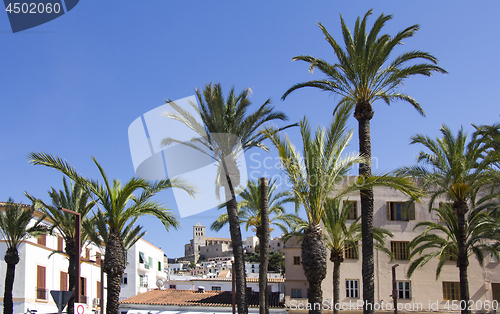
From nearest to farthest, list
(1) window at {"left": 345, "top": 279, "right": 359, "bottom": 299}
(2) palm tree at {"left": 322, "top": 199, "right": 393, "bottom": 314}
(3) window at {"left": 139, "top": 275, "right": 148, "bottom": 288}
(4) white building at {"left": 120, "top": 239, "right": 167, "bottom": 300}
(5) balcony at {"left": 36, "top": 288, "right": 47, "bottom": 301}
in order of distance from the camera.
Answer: (2) palm tree at {"left": 322, "top": 199, "right": 393, "bottom": 314} < (1) window at {"left": 345, "top": 279, "right": 359, "bottom": 299} < (5) balcony at {"left": 36, "top": 288, "right": 47, "bottom": 301} < (4) white building at {"left": 120, "top": 239, "right": 167, "bottom": 300} < (3) window at {"left": 139, "top": 275, "right": 148, "bottom": 288}

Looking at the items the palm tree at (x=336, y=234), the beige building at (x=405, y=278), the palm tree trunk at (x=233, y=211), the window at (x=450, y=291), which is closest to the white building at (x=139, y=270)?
the beige building at (x=405, y=278)

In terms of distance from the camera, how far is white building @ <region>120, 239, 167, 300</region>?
54.2 meters

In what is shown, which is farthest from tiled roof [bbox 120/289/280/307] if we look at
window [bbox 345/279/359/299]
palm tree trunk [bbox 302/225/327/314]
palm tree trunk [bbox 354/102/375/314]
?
palm tree trunk [bbox 302/225/327/314]

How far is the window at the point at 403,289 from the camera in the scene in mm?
34375

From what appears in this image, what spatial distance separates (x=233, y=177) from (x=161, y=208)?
3302mm

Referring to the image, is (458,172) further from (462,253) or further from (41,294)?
(41,294)

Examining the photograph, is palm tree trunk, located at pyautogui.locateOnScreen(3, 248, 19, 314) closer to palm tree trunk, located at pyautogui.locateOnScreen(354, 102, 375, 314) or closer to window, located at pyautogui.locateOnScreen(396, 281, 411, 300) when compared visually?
palm tree trunk, located at pyautogui.locateOnScreen(354, 102, 375, 314)

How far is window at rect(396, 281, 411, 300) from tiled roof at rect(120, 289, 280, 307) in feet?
27.4

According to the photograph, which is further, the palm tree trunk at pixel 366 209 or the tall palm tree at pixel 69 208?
the tall palm tree at pixel 69 208

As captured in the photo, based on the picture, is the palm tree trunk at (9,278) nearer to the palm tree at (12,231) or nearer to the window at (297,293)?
the palm tree at (12,231)

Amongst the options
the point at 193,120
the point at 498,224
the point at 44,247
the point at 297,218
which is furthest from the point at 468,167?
the point at 44,247

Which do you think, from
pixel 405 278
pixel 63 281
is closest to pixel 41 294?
pixel 63 281

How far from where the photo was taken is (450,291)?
113ft

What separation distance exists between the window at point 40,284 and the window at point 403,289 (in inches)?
993
